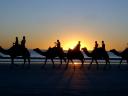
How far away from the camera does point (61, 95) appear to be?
52.3 ft

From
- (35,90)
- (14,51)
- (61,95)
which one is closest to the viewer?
(61,95)

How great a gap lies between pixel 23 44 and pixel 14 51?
0.73 m

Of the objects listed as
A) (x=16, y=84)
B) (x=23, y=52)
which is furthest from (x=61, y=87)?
(x=23, y=52)

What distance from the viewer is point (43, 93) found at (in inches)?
650

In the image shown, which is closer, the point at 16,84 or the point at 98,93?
the point at 98,93

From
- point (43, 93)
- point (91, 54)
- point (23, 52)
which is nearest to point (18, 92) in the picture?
point (43, 93)

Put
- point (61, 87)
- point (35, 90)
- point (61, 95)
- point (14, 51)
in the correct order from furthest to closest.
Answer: point (14, 51) → point (61, 87) → point (35, 90) → point (61, 95)

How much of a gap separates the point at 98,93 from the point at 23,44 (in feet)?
55.3

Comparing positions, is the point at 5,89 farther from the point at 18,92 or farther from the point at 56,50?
the point at 56,50

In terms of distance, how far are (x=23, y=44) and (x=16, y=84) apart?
1332 centimetres

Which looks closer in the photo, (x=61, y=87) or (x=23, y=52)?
(x=61, y=87)

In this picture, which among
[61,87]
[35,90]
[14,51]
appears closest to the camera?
[35,90]

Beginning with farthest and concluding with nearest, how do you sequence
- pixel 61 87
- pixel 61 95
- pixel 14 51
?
1. pixel 14 51
2. pixel 61 87
3. pixel 61 95

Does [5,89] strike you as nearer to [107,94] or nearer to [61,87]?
[61,87]
